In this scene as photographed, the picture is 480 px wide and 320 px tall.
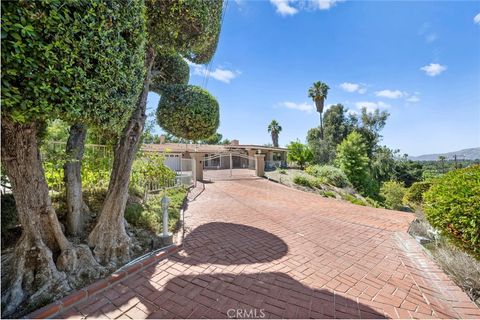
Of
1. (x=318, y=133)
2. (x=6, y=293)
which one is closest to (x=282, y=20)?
(x=6, y=293)

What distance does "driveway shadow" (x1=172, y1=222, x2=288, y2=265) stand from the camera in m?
3.83

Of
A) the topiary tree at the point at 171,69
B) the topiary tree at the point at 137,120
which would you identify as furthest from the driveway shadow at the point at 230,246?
the topiary tree at the point at 171,69

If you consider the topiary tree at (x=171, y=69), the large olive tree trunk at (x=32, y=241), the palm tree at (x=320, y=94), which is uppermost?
the palm tree at (x=320, y=94)

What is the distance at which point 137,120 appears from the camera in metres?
3.88

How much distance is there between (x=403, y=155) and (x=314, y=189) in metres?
32.3

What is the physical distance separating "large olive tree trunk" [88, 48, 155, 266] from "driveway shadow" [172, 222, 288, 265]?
101cm

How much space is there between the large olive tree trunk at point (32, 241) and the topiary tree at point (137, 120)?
540 millimetres

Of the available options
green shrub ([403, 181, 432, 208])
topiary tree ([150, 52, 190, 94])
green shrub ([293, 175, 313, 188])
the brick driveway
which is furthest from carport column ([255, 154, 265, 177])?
topiary tree ([150, 52, 190, 94])

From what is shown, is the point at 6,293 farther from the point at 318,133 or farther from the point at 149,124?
the point at 318,133

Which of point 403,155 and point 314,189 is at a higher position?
point 403,155

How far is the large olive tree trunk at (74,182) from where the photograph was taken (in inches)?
156

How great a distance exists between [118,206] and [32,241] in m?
1.18

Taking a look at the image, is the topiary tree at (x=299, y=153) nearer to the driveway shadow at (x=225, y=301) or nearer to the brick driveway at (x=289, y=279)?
the brick driveway at (x=289, y=279)

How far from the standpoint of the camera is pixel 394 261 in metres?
3.93
